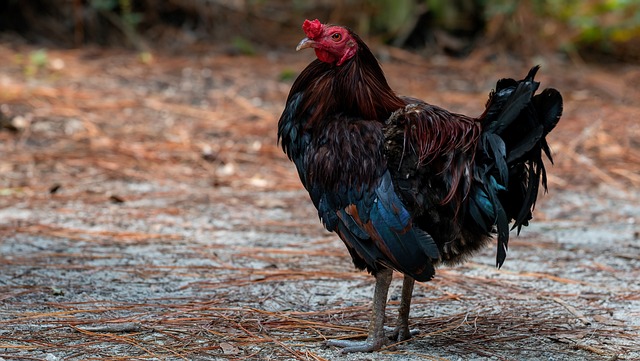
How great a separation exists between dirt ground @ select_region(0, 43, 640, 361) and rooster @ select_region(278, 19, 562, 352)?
559 millimetres

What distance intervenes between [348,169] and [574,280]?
6.70 ft

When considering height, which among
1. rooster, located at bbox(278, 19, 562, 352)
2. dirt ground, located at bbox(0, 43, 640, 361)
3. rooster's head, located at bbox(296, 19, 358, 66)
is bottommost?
dirt ground, located at bbox(0, 43, 640, 361)

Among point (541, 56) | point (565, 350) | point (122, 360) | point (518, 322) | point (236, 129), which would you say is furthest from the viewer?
point (541, 56)

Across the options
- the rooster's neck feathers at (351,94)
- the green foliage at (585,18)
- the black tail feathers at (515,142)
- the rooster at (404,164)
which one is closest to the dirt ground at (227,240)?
the rooster at (404,164)

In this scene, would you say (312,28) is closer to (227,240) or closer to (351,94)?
(351,94)

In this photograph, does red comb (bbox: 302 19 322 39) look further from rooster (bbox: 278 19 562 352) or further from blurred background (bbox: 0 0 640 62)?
blurred background (bbox: 0 0 640 62)

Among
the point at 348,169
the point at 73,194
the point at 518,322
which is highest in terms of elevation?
the point at 348,169

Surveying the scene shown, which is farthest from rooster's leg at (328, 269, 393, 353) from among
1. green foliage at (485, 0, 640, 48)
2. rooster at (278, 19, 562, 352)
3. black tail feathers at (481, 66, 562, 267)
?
green foliage at (485, 0, 640, 48)

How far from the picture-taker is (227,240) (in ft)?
19.2

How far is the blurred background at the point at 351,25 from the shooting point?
12195 millimetres

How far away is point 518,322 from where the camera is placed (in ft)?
14.2

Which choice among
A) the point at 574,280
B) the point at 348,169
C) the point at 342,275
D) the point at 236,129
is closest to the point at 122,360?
the point at 348,169

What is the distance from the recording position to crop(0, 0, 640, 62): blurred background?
1220 centimetres

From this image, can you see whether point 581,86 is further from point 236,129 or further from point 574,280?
point 574,280
